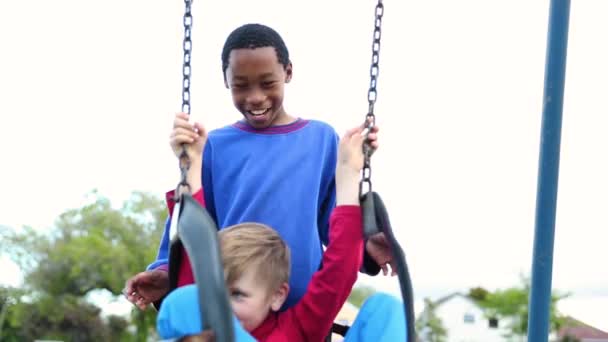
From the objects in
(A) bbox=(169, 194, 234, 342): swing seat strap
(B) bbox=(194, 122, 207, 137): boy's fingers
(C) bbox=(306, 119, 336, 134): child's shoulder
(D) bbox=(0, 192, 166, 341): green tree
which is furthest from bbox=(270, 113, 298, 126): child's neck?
(D) bbox=(0, 192, 166, 341): green tree

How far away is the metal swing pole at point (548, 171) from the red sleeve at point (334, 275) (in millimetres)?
1040

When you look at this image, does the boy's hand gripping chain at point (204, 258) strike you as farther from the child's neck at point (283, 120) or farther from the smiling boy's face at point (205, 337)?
the child's neck at point (283, 120)

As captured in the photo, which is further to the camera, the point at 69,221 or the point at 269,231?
the point at 69,221

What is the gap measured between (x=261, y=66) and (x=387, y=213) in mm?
453

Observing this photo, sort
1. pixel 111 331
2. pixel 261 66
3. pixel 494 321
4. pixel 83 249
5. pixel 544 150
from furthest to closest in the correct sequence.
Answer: pixel 494 321, pixel 111 331, pixel 83 249, pixel 544 150, pixel 261 66

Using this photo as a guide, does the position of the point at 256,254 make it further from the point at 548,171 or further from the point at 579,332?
the point at 579,332

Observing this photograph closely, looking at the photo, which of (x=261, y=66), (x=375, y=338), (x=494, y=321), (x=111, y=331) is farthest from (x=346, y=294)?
(x=494, y=321)

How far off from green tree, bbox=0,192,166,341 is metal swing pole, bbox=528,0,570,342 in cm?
1918

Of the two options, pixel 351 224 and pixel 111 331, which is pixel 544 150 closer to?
pixel 351 224

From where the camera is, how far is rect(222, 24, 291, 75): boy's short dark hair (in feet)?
6.74

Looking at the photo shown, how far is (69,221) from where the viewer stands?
23.7 metres

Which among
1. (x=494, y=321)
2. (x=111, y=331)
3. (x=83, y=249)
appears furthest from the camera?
(x=494, y=321)

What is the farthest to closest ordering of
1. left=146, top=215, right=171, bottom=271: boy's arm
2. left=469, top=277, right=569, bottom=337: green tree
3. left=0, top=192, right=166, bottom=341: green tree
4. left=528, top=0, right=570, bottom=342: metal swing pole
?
left=469, top=277, right=569, bottom=337: green tree → left=0, top=192, right=166, bottom=341: green tree → left=528, top=0, right=570, bottom=342: metal swing pole → left=146, top=215, right=171, bottom=271: boy's arm

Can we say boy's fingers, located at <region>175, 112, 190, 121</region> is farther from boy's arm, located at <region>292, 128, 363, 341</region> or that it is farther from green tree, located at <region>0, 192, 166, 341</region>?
green tree, located at <region>0, 192, 166, 341</region>
